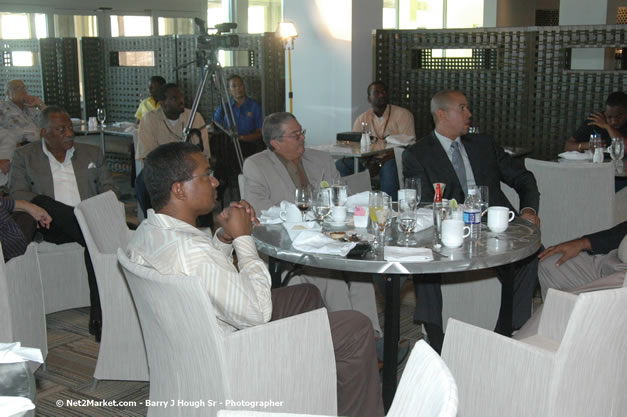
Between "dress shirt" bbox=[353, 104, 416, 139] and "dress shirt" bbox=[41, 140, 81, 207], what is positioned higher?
"dress shirt" bbox=[353, 104, 416, 139]

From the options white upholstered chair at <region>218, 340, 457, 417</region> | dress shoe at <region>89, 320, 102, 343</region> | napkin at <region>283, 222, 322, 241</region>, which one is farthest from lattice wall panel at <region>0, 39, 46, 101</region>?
white upholstered chair at <region>218, 340, 457, 417</region>

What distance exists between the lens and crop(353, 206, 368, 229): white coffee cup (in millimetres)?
3031

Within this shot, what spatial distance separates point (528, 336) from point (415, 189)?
2.73 ft

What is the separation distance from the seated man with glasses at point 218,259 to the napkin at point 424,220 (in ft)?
2.00

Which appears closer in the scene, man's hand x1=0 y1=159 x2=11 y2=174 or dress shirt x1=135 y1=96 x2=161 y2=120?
man's hand x1=0 y1=159 x2=11 y2=174

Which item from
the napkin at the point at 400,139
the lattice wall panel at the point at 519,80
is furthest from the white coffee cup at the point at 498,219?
the lattice wall panel at the point at 519,80

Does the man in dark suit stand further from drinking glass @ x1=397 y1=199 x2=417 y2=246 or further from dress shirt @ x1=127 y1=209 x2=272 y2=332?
dress shirt @ x1=127 y1=209 x2=272 y2=332

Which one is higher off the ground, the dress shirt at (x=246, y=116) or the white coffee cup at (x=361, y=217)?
the dress shirt at (x=246, y=116)

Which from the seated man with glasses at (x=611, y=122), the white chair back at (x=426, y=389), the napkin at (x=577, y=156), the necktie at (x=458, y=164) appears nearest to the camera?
the white chair back at (x=426, y=389)

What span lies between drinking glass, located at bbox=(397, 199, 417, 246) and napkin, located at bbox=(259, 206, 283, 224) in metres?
0.61

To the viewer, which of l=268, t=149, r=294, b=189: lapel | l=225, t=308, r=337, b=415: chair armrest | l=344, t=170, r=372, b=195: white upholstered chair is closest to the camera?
l=225, t=308, r=337, b=415: chair armrest

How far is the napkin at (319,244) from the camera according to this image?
2.65 m

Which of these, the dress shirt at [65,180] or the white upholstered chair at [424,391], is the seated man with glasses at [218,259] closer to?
the white upholstered chair at [424,391]

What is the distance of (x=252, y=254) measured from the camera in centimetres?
238
